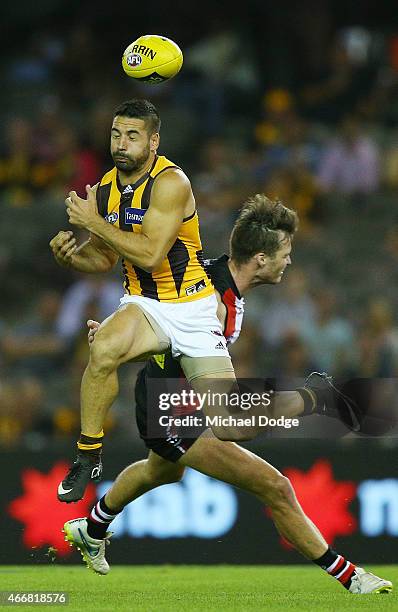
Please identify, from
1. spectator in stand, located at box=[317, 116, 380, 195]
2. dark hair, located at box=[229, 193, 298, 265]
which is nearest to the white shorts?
dark hair, located at box=[229, 193, 298, 265]

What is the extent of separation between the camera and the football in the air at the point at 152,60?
28.8 feet

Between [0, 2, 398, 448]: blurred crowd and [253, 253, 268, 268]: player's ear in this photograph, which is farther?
[0, 2, 398, 448]: blurred crowd

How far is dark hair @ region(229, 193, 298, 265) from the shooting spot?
9.03m

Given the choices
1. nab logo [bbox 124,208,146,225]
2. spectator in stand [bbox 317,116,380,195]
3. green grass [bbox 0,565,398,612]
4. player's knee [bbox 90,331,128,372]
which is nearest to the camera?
green grass [bbox 0,565,398,612]

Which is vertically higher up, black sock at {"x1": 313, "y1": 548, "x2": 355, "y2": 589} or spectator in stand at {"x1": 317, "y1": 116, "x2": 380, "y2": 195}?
spectator in stand at {"x1": 317, "y1": 116, "x2": 380, "y2": 195}

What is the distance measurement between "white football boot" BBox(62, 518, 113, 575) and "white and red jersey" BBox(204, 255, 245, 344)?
1.57 metres

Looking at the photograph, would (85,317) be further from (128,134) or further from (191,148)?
(128,134)

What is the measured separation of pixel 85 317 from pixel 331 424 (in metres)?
3.38

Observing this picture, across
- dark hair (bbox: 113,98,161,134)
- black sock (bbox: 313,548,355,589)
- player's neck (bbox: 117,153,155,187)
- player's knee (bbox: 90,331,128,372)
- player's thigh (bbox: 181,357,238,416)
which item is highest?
dark hair (bbox: 113,98,161,134)

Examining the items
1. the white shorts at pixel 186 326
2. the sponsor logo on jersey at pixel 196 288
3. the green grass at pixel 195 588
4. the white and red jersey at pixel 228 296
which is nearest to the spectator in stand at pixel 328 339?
the green grass at pixel 195 588

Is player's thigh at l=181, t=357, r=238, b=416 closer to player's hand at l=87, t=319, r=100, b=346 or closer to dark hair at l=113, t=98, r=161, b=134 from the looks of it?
player's hand at l=87, t=319, r=100, b=346

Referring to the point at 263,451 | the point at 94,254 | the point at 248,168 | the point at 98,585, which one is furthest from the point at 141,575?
the point at 248,168

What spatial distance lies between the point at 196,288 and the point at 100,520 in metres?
1.71

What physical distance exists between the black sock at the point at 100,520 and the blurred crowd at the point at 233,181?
10.8ft
